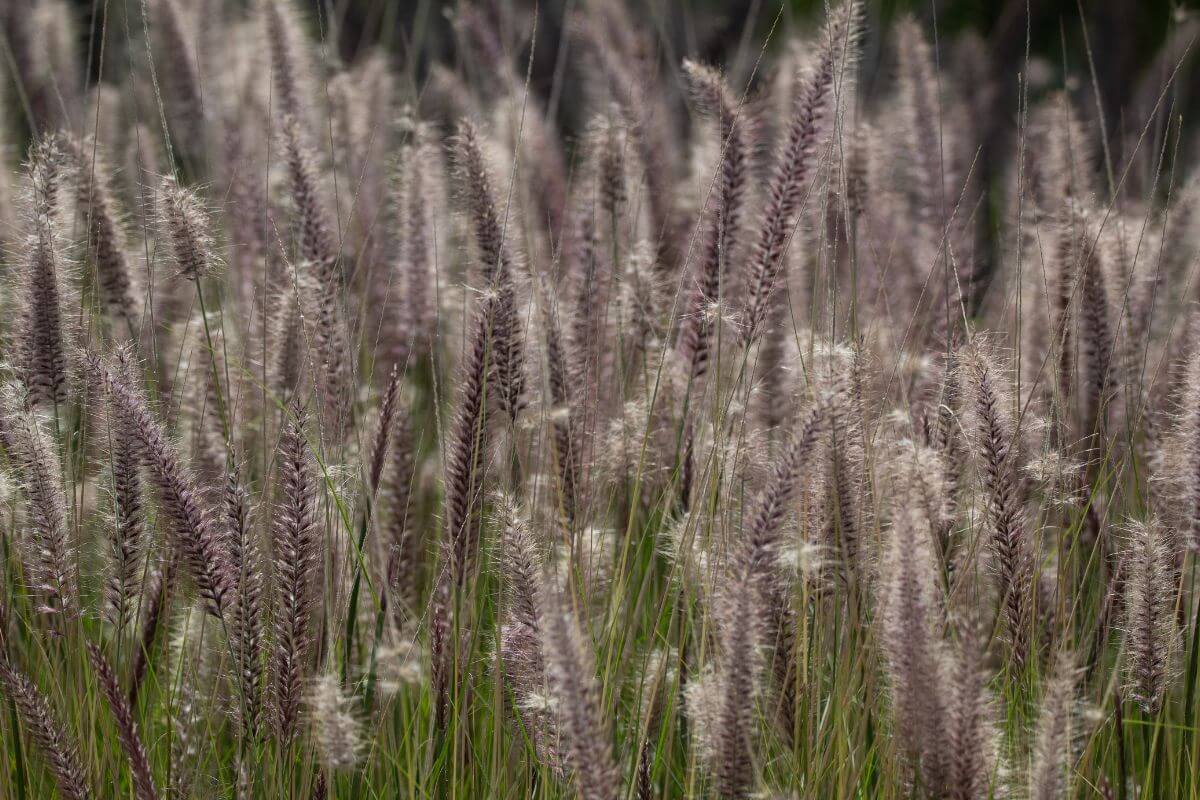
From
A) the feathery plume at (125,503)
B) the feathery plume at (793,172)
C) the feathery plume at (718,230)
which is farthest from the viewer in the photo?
the feathery plume at (718,230)

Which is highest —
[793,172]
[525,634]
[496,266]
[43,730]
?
[793,172]

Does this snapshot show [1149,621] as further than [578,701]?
Yes

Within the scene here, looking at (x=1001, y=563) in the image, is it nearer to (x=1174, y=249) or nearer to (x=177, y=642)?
(x=177, y=642)

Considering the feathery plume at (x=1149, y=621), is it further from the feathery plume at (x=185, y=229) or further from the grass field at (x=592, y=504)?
the feathery plume at (x=185, y=229)

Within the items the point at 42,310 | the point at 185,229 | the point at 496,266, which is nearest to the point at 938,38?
the point at 496,266

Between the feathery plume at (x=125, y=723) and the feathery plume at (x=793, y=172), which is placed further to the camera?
the feathery plume at (x=793, y=172)

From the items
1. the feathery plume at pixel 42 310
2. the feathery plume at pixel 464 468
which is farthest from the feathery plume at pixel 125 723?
the feathery plume at pixel 42 310

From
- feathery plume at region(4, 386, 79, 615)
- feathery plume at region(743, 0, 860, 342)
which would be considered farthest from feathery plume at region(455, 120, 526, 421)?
feathery plume at region(4, 386, 79, 615)

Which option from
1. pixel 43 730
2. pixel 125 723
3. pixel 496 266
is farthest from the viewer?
pixel 496 266

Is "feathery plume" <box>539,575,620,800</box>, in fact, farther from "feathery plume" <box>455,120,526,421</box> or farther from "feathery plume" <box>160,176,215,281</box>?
"feathery plume" <box>160,176,215,281</box>

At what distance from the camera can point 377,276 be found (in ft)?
10.6

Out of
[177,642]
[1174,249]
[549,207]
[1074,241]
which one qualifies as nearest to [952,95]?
[1174,249]

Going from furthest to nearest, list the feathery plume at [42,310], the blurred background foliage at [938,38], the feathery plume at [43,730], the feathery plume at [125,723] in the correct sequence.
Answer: the blurred background foliage at [938,38] → the feathery plume at [42,310] → the feathery plume at [43,730] → the feathery plume at [125,723]

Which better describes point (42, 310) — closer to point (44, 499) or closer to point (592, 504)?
point (44, 499)
